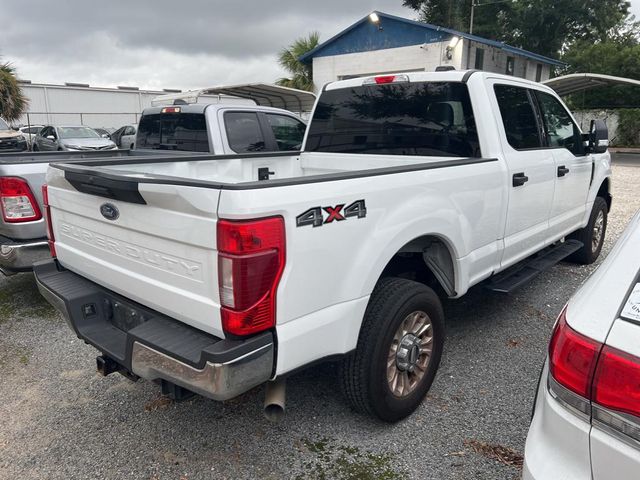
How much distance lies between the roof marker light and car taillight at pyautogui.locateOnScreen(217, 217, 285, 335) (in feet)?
7.58

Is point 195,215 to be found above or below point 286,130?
below

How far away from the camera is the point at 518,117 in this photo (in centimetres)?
398

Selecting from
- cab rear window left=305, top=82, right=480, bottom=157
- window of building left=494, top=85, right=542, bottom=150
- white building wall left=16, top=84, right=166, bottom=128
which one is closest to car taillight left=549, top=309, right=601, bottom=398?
cab rear window left=305, top=82, right=480, bottom=157

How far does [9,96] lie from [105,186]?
834 inches

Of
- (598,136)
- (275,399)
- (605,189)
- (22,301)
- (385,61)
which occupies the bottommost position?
(22,301)

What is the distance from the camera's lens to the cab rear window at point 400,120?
141 inches

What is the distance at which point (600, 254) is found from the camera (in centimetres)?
636

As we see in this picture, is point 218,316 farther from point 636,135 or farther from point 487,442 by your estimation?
point 636,135

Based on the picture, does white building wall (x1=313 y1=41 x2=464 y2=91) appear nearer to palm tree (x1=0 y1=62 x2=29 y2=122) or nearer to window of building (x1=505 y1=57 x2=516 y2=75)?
window of building (x1=505 y1=57 x2=516 y2=75)

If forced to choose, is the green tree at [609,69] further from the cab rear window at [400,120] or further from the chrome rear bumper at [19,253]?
the chrome rear bumper at [19,253]

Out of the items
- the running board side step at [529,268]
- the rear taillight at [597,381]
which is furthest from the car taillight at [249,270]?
the running board side step at [529,268]

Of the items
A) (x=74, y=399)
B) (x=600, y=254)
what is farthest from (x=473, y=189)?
(x=600, y=254)

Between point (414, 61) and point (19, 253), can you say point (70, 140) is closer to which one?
point (414, 61)

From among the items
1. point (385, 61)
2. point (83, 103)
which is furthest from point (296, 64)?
point (83, 103)
